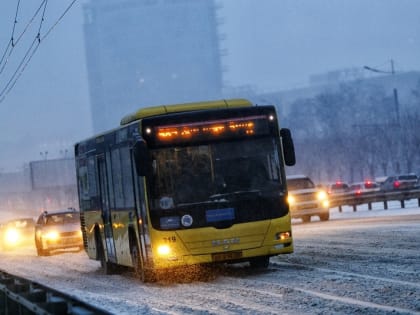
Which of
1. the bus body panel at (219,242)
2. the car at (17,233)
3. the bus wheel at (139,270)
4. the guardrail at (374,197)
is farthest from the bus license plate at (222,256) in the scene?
the car at (17,233)

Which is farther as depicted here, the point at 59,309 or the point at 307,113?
the point at 307,113

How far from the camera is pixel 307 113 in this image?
156500 millimetres

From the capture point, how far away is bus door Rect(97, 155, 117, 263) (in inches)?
866

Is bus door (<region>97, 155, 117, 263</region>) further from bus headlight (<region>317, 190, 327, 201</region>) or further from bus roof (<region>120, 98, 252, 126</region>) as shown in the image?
bus headlight (<region>317, 190, 327, 201</region>)

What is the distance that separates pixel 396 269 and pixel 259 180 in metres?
2.93

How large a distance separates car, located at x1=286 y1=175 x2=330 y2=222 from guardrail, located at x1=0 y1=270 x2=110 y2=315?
27295 mm

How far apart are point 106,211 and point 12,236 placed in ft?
107

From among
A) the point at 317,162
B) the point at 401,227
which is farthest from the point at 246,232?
the point at 317,162

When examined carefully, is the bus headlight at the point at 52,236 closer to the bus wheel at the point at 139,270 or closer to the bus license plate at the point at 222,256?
the bus wheel at the point at 139,270

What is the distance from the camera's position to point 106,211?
877 inches

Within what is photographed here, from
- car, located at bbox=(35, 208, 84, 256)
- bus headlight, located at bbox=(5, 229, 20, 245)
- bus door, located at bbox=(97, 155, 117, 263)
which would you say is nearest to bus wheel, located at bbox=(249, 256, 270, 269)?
bus door, located at bbox=(97, 155, 117, 263)

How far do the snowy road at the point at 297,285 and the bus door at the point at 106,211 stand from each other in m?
0.56

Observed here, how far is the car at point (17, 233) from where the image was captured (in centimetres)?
5366

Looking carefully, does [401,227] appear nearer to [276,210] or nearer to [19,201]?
[276,210]
